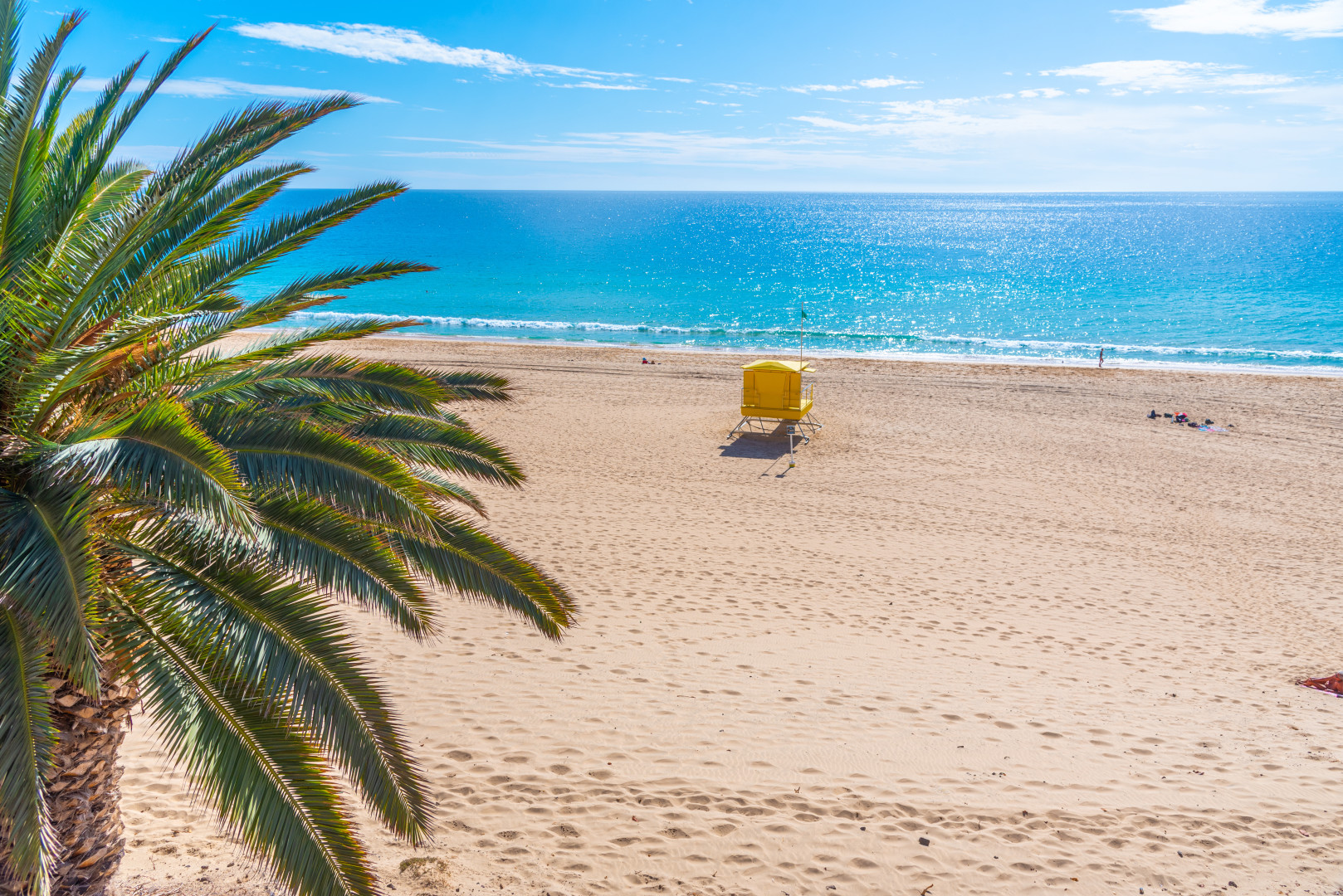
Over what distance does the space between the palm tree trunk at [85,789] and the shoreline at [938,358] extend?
88.8 ft

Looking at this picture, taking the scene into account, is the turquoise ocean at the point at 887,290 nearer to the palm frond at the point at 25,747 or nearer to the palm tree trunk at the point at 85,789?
the palm frond at the point at 25,747

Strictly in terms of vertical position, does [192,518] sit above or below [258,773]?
above

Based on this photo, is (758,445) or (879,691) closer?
(879,691)

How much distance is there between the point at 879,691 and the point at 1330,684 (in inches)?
183

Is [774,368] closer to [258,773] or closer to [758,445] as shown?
[758,445]

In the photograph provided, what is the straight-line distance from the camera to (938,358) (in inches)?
1273

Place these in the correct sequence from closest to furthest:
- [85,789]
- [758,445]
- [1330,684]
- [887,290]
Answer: [85,789] < [1330,684] < [758,445] < [887,290]

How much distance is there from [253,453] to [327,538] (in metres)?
0.50

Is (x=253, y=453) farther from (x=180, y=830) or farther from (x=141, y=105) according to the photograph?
(x=180, y=830)

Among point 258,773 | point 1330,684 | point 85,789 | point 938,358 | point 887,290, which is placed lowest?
point 1330,684

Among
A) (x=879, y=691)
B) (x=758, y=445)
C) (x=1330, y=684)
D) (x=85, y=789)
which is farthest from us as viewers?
(x=758, y=445)

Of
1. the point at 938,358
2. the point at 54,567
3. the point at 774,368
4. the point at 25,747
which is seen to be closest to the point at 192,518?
the point at 54,567

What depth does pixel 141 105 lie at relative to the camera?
156 inches

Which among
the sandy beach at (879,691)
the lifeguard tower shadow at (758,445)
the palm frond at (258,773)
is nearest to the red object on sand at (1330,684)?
the sandy beach at (879,691)
